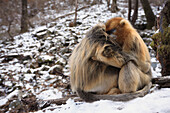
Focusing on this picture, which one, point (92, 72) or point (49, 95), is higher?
point (92, 72)

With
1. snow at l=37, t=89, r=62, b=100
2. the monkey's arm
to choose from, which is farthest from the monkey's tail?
snow at l=37, t=89, r=62, b=100

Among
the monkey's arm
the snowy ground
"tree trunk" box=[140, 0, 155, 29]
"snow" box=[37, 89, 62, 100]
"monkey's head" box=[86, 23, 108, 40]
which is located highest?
"tree trunk" box=[140, 0, 155, 29]

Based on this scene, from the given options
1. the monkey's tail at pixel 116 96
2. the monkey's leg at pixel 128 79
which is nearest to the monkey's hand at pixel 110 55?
the monkey's leg at pixel 128 79

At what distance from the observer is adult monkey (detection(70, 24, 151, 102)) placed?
2344 mm

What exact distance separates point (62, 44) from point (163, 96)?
6885mm

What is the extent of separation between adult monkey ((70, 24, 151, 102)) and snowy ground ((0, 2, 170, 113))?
0.62 ft

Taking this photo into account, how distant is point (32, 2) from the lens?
827 inches

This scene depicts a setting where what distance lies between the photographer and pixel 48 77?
5.61 meters

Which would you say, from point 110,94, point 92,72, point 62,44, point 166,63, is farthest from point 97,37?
point 62,44

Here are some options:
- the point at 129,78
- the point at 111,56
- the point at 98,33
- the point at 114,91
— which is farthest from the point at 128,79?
the point at 98,33

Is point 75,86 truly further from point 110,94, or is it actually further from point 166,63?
point 166,63

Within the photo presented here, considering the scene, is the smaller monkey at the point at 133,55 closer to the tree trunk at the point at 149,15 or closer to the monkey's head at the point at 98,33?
the monkey's head at the point at 98,33

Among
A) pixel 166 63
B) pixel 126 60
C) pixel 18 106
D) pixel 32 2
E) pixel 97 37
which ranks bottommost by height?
pixel 18 106

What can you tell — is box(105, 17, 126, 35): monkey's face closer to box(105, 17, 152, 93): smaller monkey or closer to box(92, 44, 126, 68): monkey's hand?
box(105, 17, 152, 93): smaller monkey
